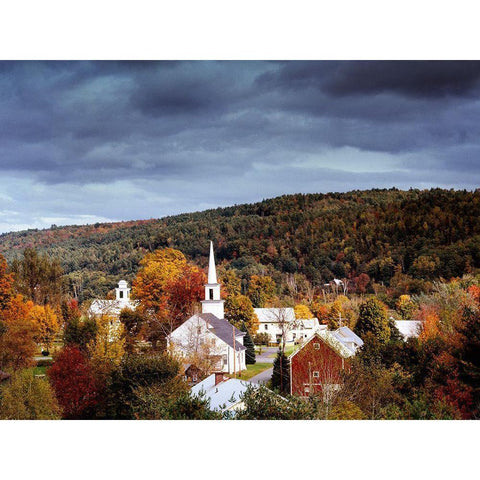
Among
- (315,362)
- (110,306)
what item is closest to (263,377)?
(315,362)

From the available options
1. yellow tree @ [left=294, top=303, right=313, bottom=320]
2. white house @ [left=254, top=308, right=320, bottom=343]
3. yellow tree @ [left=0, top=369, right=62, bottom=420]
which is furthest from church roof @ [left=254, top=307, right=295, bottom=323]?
yellow tree @ [left=0, top=369, right=62, bottom=420]

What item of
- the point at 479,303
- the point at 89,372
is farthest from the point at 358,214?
the point at 89,372

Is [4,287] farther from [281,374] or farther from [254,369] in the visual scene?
[281,374]

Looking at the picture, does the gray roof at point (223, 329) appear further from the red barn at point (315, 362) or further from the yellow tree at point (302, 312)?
the red barn at point (315, 362)

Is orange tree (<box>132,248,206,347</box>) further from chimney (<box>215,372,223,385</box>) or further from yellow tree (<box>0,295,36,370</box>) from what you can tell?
yellow tree (<box>0,295,36,370</box>)

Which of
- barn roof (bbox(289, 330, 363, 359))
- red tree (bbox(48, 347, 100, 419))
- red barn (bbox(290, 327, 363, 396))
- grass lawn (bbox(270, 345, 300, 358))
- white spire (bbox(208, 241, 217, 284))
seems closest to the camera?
red tree (bbox(48, 347, 100, 419))

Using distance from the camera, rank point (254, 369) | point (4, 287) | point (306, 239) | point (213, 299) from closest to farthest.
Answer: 1. point (254, 369)
2. point (4, 287)
3. point (306, 239)
4. point (213, 299)

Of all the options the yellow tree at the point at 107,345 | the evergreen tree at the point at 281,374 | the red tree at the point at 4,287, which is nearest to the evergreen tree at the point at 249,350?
the evergreen tree at the point at 281,374
